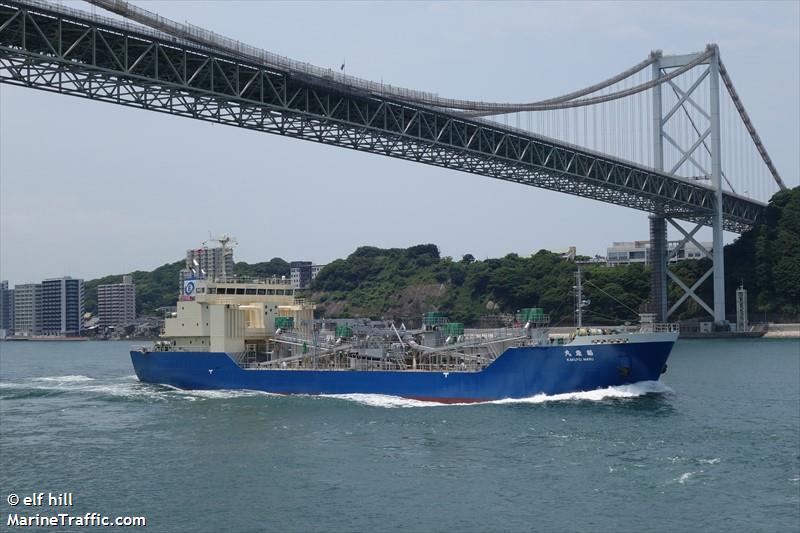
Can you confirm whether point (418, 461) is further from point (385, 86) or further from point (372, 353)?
point (385, 86)

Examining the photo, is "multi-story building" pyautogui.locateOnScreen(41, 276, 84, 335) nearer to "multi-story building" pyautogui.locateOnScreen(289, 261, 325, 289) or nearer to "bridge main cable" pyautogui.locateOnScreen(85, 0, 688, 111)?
"multi-story building" pyautogui.locateOnScreen(289, 261, 325, 289)

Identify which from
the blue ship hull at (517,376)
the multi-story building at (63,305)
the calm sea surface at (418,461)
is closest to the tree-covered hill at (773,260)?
the calm sea surface at (418,461)

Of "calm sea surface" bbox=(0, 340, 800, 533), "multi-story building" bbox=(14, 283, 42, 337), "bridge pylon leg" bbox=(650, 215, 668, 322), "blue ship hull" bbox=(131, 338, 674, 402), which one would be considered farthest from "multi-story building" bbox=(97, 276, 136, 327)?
"blue ship hull" bbox=(131, 338, 674, 402)

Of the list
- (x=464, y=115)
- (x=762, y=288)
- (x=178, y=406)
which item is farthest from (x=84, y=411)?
(x=762, y=288)

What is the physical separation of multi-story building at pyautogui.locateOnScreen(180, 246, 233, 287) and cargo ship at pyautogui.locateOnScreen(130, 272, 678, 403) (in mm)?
590

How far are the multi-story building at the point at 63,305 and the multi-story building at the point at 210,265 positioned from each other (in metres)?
127

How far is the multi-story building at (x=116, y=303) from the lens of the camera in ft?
520

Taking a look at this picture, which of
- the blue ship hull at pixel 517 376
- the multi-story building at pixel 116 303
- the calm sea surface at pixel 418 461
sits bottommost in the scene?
the calm sea surface at pixel 418 461

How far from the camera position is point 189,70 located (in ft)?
135

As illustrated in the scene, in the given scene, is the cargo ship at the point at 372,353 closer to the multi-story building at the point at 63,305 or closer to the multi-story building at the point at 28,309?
the multi-story building at the point at 63,305

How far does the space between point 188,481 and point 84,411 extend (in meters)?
13.9

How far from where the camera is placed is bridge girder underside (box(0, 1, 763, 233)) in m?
34.7

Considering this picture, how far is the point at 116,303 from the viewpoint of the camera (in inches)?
6314

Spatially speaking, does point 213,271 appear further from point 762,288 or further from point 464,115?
point 762,288
